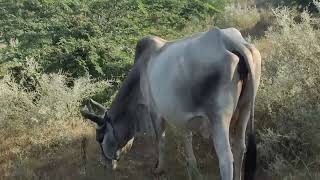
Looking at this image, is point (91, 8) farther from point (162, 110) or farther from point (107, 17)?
point (162, 110)

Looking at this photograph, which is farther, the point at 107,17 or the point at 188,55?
the point at 107,17

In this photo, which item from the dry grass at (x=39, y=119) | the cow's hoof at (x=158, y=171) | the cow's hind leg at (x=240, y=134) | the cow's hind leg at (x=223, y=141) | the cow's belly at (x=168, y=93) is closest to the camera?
the cow's hind leg at (x=223, y=141)

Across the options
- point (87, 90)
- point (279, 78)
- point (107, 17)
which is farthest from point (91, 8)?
point (279, 78)

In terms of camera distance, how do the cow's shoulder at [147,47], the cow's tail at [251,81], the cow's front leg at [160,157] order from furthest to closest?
the cow's front leg at [160,157], the cow's shoulder at [147,47], the cow's tail at [251,81]

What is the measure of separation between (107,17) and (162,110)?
7.94 meters

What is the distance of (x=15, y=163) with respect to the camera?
734cm

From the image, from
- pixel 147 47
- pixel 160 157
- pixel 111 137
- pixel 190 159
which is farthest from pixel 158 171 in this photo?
pixel 147 47

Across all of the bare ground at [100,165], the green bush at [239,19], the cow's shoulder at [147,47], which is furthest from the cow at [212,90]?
the green bush at [239,19]

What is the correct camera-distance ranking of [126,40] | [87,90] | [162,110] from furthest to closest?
[126,40] → [87,90] → [162,110]

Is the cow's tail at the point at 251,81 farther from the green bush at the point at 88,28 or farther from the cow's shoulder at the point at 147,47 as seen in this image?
the green bush at the point at 88,28

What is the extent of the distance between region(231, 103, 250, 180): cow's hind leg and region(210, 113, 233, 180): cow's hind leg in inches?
16.4

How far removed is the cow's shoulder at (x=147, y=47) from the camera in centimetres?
633

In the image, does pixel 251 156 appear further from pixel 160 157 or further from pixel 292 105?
pixel 160 157

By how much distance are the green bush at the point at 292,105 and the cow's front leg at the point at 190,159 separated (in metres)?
0.80
